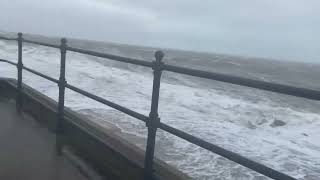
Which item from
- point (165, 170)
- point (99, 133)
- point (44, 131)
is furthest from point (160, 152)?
point (165, 170)

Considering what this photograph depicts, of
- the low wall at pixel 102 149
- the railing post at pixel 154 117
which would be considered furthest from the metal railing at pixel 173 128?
the low wall at pixel 102 149

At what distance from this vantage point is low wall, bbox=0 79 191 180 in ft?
10.8

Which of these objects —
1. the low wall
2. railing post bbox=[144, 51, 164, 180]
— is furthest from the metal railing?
the low wall

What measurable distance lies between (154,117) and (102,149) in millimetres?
965

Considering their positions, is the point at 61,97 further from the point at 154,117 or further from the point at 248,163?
the point at 248,163

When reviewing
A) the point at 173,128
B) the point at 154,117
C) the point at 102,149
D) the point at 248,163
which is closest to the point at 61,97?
the point at 102,149

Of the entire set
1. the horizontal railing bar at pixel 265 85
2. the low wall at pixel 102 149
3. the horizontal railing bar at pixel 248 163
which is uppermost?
the horizontal railing bar at pixel 265 85

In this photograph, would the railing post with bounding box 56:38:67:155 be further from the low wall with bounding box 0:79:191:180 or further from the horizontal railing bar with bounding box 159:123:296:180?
the horizontal railing bar with bounding box 159:123:296:180

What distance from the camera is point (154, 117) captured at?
299 cm

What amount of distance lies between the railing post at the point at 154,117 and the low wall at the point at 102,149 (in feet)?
0.23

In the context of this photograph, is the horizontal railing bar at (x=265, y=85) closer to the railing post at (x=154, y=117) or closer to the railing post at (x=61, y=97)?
the railing post at (x=154, y=117)

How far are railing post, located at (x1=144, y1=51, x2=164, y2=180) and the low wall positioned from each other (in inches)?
2.8

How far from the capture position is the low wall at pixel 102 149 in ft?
10.8

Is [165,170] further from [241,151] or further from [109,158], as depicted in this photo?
[241,151]
